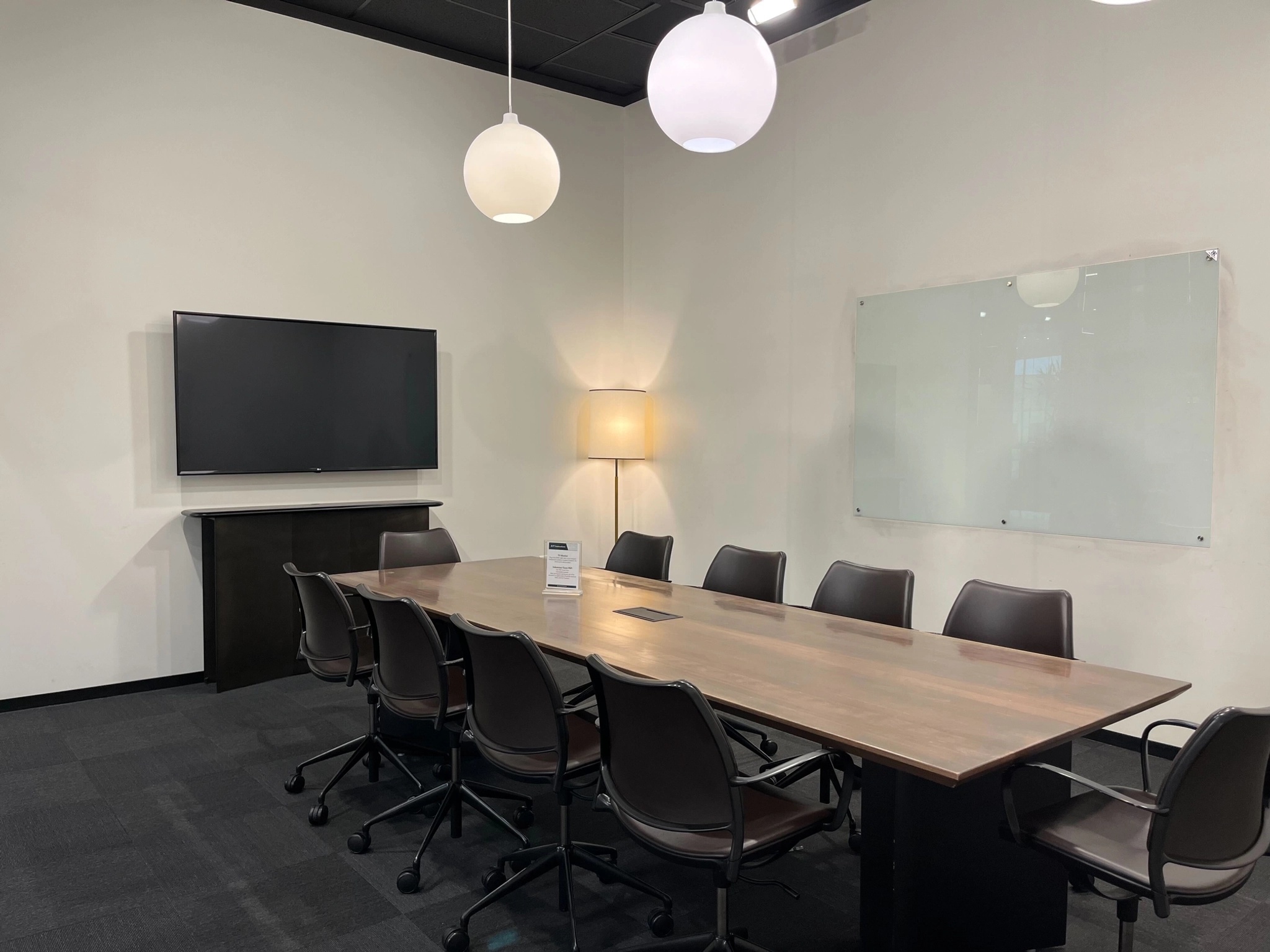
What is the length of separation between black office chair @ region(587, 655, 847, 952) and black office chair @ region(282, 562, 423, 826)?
63.7 inches

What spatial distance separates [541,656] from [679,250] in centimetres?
493

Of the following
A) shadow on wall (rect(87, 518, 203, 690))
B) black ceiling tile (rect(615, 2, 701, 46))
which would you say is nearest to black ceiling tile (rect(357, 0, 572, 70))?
black ceiling tile (rect(615, 2, 701, 46))

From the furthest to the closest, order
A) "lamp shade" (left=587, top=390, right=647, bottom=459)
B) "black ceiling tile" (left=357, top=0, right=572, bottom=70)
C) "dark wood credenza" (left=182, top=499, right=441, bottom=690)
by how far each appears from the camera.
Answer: "lamp shade" (left=587, top=390, right=647, bottom=459), "black ceiling tile" (left=357, top=0, right=572, bottom=70), "dark wood credenza" (left=182, top=499, right=441, bottom=690)

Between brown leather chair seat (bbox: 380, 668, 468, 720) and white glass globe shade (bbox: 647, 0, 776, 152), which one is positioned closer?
white glass globe shade (bbox: 647, 0, 776, 152)

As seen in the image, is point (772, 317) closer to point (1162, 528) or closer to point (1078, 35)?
point (1078, 35)

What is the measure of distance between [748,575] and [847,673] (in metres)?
1.67

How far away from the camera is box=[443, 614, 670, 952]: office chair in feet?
8.71

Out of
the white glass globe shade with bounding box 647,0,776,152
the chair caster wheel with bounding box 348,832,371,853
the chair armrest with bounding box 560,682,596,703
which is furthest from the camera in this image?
the chair armrest with bounding box 560,682,596,703

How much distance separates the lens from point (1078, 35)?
452 cm

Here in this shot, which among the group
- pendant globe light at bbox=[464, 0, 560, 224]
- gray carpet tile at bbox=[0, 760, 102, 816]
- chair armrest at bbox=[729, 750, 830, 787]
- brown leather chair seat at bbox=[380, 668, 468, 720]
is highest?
pendant globe light at bbox=[464, 0, 560, 224]

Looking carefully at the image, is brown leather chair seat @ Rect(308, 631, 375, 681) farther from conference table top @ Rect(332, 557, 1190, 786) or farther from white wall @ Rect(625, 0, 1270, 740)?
white wall @ Rect(625, 0, 1270, 740)

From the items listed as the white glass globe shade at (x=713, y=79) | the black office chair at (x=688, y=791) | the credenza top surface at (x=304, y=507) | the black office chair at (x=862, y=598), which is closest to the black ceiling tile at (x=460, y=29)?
the credenza top surface at (x=304, y=507)

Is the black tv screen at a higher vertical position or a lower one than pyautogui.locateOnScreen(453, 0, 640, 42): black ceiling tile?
lower

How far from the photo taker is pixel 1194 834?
205 centimetres
